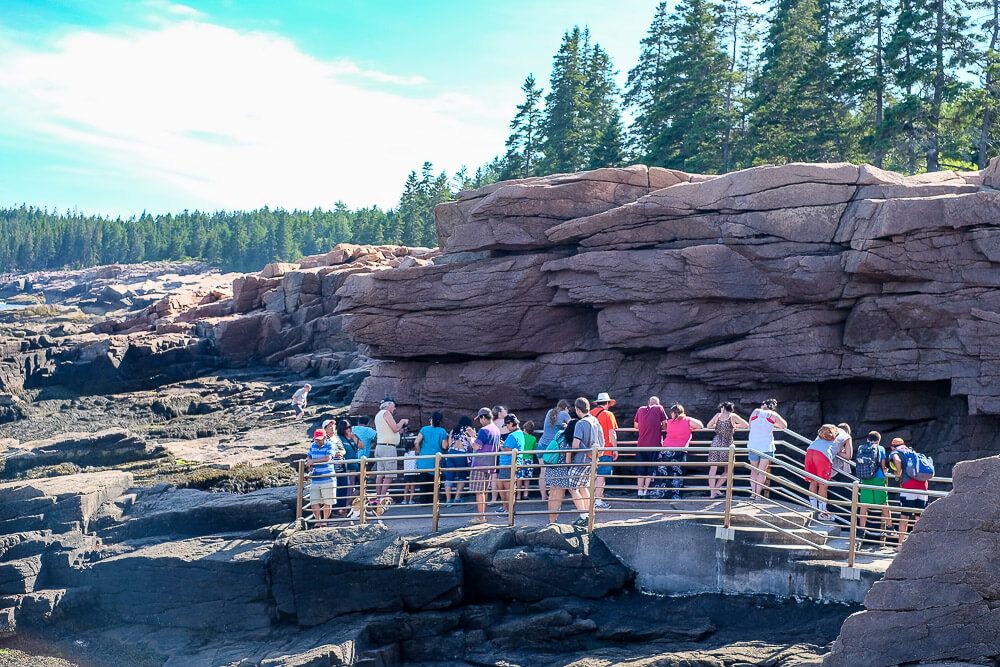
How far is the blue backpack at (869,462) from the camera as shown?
13914mm

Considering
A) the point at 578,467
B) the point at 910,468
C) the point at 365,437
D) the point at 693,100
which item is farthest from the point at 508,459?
the point at 693,100

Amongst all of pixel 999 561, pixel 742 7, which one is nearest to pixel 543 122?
pixel 742 7

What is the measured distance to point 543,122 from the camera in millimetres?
57750

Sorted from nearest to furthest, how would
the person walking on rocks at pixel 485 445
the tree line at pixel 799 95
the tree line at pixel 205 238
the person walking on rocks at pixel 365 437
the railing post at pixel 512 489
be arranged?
the railing post at pixel 512 489 < the person walking on rocks at pixel 485 445 < the person walking on rocks at pixel 365 437 < the tree line at pixel 799 95 < the tree line at pixel 205 238

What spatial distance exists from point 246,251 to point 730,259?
128m

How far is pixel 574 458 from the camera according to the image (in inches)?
574

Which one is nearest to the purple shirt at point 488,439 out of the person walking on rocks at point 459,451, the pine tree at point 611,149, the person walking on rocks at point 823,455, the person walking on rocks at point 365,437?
the person walking on rocks at point 459,451

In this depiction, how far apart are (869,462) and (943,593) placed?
14.0 feet

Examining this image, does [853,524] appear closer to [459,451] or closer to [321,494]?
[459,451]

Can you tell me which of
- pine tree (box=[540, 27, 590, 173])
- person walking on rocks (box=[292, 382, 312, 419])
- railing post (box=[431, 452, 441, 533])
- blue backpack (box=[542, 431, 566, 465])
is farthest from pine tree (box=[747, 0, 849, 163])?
railing post (box=[431, 452, 441, 533])

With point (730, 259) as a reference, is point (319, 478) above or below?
below

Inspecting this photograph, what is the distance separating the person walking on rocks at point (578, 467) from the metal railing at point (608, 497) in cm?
2

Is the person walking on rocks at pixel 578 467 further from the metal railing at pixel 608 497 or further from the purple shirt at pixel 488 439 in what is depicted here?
the purple shirt at pixel 488 439

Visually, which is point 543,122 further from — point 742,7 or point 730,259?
point 730,259
